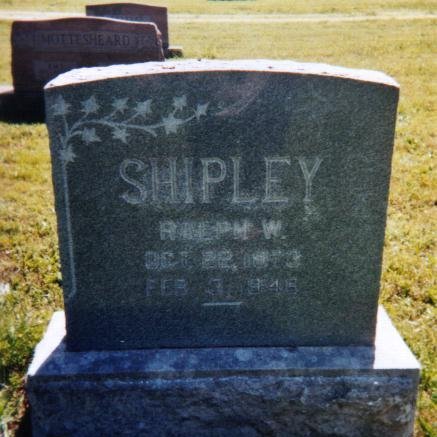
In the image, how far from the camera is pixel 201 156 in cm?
257

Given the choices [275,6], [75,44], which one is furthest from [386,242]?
[275,6]

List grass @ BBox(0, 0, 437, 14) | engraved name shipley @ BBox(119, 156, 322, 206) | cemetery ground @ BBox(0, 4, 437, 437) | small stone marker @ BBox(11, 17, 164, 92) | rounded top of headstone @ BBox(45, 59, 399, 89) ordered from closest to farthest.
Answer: rounded top of headstone @ BBox(45, 59, 399, 89) → engraved name shipley @ BBox(119, 156, 322, 206) → cemetery ground @ BBox(0, 4, 437, 437) → small stone marker @ BBox(11, 17, 164, 92) → grass @ BBox(0, 0, 437, 14)

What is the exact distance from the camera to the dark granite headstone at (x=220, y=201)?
8.14ft

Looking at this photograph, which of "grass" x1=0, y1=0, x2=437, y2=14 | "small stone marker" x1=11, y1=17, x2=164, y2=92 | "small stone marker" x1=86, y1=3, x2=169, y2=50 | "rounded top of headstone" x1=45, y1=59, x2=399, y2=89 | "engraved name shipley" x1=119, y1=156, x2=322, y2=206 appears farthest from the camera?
"grass" x1=0, y1=0, x2=437, y2=14

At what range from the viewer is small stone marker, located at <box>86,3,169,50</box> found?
11.7 meters

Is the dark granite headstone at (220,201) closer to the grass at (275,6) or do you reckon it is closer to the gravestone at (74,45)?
the gravestone at (74,45)

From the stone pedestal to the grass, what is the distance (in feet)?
73.8

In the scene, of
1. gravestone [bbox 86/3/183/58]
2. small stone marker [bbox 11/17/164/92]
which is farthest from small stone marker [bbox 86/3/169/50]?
small stone marker [bbox 11/17/164/92]

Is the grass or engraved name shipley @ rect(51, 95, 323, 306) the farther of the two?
the grass

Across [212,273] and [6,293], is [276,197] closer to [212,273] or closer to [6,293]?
[212,273]

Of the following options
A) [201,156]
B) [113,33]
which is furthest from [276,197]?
[113,33]

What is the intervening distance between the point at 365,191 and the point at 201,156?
2.37 ft

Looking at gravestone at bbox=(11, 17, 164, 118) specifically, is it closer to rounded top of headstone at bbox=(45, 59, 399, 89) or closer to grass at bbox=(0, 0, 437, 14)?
rounded top of headstone at bbox=(45, 59, 399, 89)

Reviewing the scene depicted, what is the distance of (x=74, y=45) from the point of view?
841 cm
